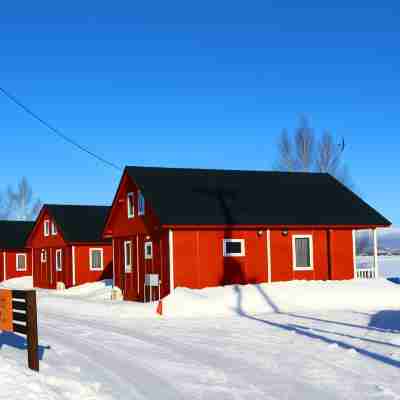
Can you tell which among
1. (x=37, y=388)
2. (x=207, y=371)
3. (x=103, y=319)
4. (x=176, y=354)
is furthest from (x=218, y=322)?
(x=37, y=388)

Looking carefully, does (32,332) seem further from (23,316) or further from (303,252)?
(303,252)

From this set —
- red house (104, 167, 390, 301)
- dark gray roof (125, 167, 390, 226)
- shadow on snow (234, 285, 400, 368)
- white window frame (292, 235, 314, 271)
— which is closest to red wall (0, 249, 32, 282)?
red house (104, 167, 390, 301)

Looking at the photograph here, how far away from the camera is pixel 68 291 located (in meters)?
36.8

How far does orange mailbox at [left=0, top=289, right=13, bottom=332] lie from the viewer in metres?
11.9

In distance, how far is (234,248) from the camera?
1077 inches

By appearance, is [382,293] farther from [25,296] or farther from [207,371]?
[25,296]

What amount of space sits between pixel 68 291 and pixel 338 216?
1586 centimetres

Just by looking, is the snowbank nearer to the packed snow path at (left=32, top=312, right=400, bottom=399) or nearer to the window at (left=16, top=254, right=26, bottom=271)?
the packed snow path at (left=32, top=312, right=400, bottom=399)

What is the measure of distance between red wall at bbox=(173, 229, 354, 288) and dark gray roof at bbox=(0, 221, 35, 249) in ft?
94.1

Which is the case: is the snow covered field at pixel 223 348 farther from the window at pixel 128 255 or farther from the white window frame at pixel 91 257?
the white window frame at pixel 91 257

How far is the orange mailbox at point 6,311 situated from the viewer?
1186cm

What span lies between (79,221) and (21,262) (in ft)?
40.9

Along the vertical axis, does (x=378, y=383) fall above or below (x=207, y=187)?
below

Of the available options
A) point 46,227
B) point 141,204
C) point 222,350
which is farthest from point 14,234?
point 222,350
